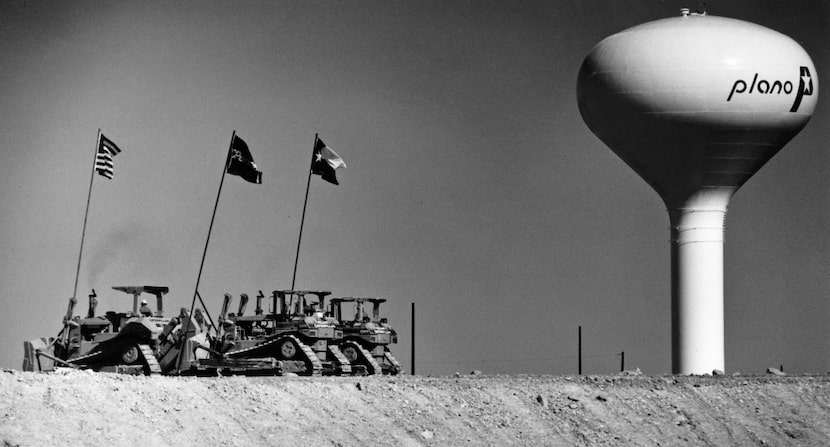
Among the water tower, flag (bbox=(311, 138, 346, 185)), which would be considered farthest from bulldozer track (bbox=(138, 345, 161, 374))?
the water tower

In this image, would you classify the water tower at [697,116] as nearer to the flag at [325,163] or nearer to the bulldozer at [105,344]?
the flag at [325,163]

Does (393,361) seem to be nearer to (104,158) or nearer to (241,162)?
(241,162)

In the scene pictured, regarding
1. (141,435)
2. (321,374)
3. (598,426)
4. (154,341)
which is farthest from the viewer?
(321,374)

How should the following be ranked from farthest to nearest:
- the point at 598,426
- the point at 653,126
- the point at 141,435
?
the point at 653,126 < the point at 598,426 < the point at 141,435

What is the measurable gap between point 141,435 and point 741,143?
21.9m

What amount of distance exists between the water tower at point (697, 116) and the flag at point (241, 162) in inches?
381

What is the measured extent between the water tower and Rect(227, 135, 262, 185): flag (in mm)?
9679

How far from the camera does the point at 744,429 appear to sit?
33.8 metres

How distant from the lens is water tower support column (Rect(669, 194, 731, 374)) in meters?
43.8

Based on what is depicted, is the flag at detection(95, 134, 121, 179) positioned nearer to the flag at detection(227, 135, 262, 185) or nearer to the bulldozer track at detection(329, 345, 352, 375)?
the flag at detection(227, 135, 262, 185)

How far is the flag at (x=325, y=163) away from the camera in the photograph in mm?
43438

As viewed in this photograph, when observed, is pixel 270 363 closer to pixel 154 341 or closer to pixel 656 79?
pixel 154 341

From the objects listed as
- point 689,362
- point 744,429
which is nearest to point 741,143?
point 689,362

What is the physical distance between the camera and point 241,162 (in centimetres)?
3925
